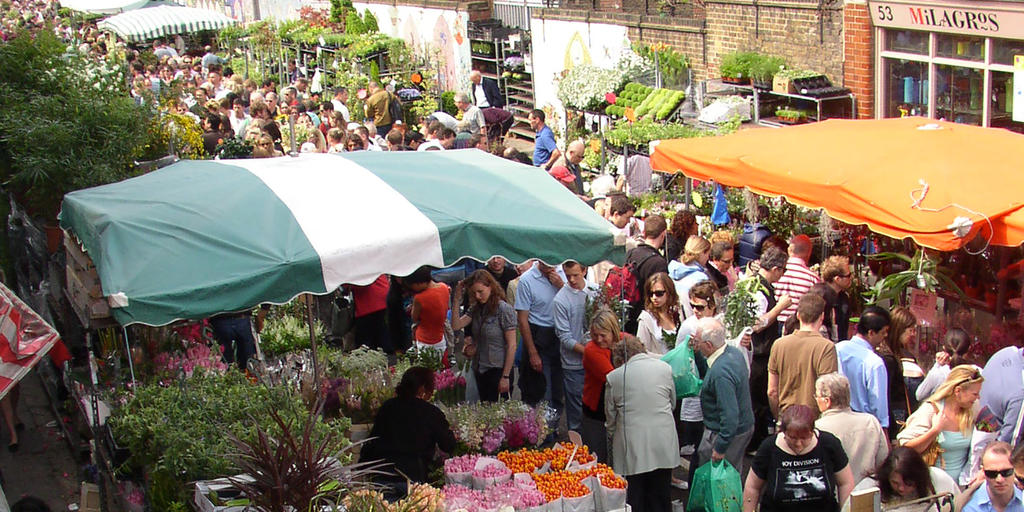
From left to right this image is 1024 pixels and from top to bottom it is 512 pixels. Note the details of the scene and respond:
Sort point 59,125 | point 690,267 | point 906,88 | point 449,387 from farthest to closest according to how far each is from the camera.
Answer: point 906,88 → point 59,125 → point 690,267 → point 449,387

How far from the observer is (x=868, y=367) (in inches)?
265

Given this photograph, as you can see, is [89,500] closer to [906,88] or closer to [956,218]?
[956,218]

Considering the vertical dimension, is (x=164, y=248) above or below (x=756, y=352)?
above

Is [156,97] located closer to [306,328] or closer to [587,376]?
[306,328]

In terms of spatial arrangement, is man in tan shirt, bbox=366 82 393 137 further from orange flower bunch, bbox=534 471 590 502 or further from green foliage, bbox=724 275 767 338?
orange flower bunch, bbox=534 471 590 502

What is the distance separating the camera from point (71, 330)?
29.6 ft

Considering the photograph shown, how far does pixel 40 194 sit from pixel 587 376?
5475 mm

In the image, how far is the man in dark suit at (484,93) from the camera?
63.8 ft

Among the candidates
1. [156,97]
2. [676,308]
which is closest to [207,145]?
[156,97]

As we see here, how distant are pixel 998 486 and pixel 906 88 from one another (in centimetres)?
916

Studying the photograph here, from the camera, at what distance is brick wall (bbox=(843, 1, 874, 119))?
1361cm

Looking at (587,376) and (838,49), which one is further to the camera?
(838,49)

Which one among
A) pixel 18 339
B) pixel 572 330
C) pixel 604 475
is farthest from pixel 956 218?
pixel 18 339

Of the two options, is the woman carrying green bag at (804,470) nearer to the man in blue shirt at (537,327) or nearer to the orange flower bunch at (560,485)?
the orange flower bunch at (560,485)
